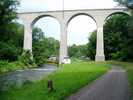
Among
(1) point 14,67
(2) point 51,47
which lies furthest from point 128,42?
(2) point 51,47

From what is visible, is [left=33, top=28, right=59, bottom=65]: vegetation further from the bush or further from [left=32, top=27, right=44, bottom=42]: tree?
the bush

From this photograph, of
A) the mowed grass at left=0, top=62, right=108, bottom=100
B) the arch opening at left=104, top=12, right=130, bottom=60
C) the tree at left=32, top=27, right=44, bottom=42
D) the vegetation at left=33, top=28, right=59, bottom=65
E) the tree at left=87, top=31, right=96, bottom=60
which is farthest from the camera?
the tree at left=32, top=27, right=44, bottom=42

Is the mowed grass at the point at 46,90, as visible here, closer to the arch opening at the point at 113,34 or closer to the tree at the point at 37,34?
the arch opening at the point at 113,34

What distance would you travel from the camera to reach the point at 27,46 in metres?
65.4

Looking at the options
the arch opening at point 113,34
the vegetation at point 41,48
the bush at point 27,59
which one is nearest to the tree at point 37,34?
the vegetation at point 41,48

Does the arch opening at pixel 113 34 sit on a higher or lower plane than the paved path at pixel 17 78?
higher

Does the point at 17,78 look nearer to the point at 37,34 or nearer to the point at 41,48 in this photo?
the point at 41,48

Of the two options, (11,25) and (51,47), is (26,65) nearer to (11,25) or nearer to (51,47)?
(11,25)

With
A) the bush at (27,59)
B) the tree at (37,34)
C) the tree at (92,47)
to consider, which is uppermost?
the tree at (37,34)

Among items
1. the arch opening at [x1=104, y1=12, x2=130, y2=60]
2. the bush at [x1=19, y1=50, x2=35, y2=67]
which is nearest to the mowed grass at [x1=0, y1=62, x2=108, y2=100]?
the bush at [x1=19, y1=50, x2=35, y2=67]

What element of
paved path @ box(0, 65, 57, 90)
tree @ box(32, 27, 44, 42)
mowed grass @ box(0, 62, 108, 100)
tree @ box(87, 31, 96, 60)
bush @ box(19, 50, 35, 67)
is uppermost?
tree @ box(32, 27, 44, 42)

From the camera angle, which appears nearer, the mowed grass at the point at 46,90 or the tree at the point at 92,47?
the mowed grass at the point at 46,90

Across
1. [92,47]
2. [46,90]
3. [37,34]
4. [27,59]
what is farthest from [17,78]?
[37,34]

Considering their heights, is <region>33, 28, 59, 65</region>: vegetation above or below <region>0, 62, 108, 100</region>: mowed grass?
above
